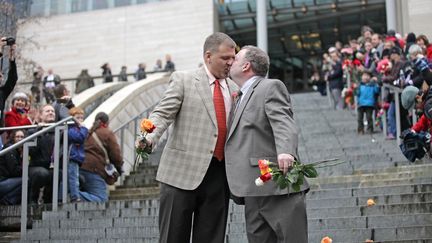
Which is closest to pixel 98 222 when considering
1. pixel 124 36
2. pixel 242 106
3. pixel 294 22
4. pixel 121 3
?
pixel 242 106

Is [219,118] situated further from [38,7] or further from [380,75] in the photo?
[38,7]

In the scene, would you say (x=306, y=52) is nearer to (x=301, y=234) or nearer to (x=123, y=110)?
(x=123, y=110)

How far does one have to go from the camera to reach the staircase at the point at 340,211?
21.9 feet

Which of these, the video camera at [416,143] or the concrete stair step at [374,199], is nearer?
the concrete stair step at [374,199]

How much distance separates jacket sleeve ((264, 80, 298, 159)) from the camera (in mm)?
4625

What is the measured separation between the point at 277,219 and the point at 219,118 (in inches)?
38.8

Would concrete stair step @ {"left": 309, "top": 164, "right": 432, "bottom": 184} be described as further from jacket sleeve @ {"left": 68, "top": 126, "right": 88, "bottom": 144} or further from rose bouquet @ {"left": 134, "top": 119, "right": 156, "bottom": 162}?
rose bouquet @ {"left": 134, "top": 119, "right": 156, "bottom": 162}

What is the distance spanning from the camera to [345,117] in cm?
1525

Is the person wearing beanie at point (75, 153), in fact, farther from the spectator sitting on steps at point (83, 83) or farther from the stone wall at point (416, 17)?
the stone wall at point (416, 17)

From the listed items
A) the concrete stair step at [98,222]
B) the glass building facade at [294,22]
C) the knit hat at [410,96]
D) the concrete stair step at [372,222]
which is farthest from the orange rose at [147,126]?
the glass building facade at [294,22]

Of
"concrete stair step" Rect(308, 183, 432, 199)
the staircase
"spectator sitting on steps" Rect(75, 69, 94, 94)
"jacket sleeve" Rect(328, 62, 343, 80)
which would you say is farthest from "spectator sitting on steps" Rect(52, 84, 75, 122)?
"spectator sitting on steps" Rect(75, 69, 94, 94)

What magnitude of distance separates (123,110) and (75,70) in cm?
1792

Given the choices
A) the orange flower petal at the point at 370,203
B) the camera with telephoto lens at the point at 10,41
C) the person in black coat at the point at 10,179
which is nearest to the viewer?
the orange flower petal at the point at 370,203

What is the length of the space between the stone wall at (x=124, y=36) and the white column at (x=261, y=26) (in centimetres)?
396
